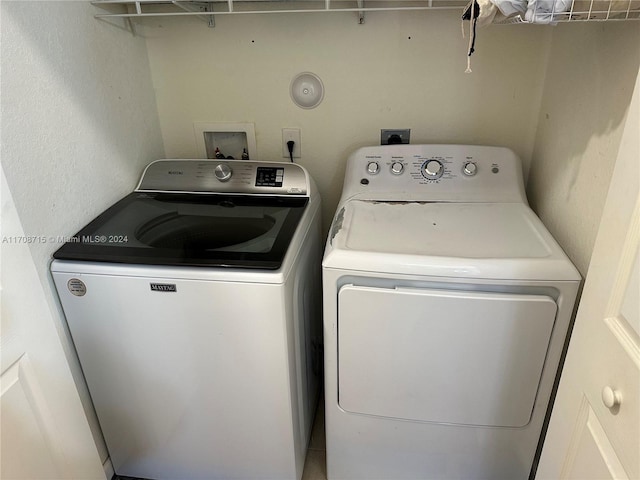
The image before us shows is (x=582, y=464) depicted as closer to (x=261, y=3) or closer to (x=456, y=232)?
(x=456, y=232)

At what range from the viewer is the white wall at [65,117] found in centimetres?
110

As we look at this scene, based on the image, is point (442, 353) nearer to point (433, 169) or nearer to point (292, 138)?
point (433, 169)

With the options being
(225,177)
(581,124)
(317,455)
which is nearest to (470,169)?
(581,124)

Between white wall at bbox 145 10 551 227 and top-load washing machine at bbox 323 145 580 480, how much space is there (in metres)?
0.19

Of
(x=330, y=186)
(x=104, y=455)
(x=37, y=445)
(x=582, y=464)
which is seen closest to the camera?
(x=582, y=464)

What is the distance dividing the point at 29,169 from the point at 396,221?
0.98 meters

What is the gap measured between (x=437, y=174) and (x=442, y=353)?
0.62m

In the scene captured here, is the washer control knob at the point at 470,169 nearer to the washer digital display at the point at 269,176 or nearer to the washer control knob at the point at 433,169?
the washer control knob at the point at 433,169

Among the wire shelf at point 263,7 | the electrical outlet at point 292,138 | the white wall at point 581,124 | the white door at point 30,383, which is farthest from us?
the electrical outlet at point 292,138

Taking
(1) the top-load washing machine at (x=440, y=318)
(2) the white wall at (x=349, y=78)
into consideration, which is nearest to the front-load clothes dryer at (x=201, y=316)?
(1) the top-load washing machine at (x=440, y=318)

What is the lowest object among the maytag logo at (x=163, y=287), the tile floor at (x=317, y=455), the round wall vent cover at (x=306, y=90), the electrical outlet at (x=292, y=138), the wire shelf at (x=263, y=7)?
the tile floor at (x=317, y=455)

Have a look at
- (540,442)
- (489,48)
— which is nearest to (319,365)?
(540,442)

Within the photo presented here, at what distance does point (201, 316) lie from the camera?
120cm

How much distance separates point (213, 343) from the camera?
1.24m
